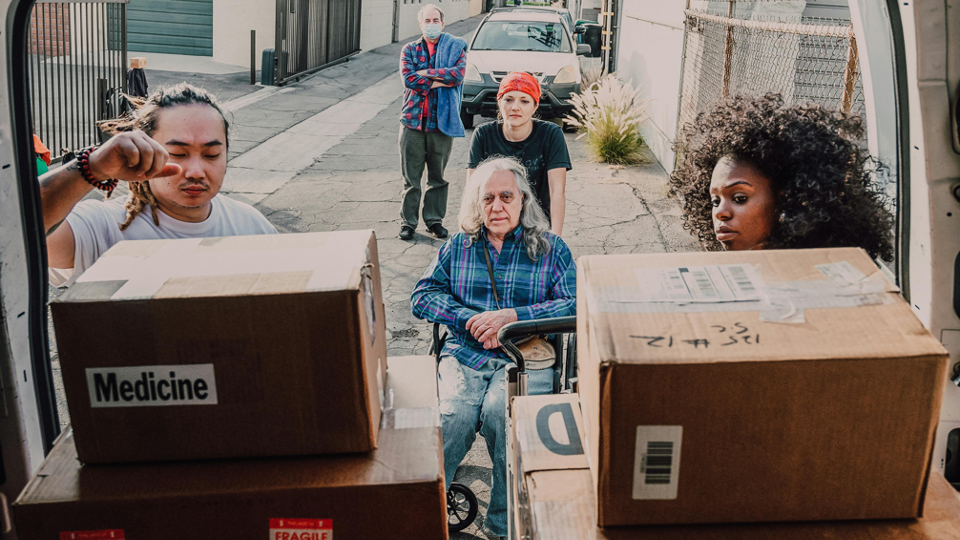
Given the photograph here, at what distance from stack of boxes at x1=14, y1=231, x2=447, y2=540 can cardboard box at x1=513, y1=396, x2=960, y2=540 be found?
190mm

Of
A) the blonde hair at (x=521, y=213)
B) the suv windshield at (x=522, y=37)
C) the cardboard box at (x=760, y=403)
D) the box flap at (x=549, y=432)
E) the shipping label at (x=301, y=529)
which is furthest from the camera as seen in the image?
the suv windshield at (x=522, y=37)

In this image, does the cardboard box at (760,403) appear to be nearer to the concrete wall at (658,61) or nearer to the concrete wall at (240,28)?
the concrete wall at (658,61)

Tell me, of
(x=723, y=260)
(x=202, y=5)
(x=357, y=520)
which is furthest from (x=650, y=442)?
(x=202, y=5)

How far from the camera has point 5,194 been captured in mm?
1678

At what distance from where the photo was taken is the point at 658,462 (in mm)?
1238

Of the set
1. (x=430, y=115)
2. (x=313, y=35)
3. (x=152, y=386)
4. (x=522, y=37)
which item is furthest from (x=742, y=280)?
(x=313, y=35)

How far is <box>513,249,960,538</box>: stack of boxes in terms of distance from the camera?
46.3 inches

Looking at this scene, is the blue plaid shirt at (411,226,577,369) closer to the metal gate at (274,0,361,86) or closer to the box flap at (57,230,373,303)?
the box flap at (57,230,373,303)

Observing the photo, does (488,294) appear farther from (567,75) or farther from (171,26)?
(171,26)

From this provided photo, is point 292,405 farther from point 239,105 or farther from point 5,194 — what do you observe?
point 239,105

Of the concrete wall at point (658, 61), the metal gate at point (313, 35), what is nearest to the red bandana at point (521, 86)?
the concrete wall at point (658, 61)

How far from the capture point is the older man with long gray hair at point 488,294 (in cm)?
296

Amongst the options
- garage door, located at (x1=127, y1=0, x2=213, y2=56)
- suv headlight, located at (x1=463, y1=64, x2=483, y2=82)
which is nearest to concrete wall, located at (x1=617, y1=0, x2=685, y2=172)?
suv headlight, located at (x1=463, y1=64, x2=483, y2=82)

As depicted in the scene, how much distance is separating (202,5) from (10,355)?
54.5ft
